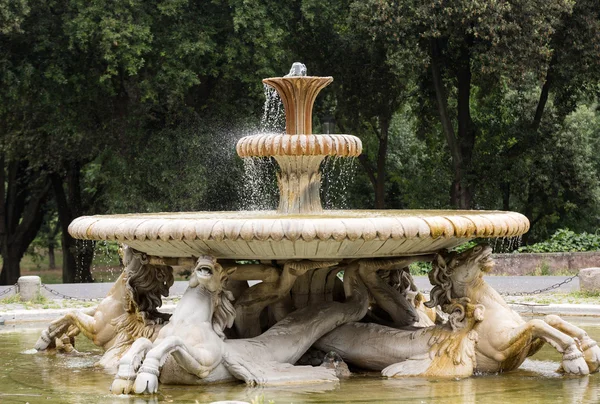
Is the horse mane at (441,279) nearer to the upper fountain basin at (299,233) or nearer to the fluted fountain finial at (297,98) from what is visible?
the upper fountain basin at (299,233)

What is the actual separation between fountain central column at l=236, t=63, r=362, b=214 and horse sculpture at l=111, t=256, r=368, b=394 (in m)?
1.67

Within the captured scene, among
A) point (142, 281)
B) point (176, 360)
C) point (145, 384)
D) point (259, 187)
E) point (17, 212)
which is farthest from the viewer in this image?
point (17, 212)

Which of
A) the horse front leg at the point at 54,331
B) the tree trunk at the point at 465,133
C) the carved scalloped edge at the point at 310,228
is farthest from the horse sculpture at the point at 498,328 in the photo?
the tree trunk at the point at 465,133

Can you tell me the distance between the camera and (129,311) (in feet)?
30.8

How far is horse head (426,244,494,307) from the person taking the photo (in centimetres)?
865

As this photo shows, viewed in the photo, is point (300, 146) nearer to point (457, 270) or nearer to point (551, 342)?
point (457, 270)

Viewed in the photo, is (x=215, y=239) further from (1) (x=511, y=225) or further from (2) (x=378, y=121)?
(2) (x=378, y=121)

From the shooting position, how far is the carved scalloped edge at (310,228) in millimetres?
7625

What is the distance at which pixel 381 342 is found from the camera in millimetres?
8711

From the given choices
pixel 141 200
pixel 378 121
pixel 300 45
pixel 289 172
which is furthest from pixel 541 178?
pixel 289 172

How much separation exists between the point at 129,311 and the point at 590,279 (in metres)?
7.96

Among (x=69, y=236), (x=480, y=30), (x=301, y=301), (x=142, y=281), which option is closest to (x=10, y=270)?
(x=69, y=236)

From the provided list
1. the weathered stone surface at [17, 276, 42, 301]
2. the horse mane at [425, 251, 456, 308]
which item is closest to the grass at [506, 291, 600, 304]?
the horse mane at [425, 251, 456, 308]

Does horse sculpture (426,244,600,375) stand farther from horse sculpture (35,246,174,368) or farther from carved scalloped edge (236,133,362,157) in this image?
horse sculpture (35,246,174,368)
